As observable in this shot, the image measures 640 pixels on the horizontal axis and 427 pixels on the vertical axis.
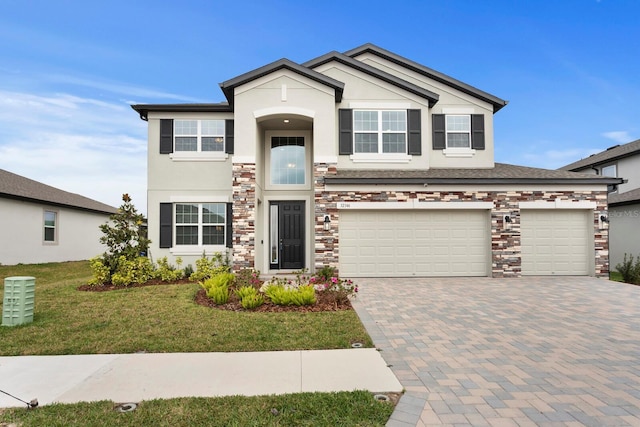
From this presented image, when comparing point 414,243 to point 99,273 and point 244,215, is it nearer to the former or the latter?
point 244,215

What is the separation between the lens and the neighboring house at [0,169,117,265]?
16.0 meters

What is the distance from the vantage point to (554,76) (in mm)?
18703

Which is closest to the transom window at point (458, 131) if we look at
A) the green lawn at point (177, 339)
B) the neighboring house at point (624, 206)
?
the neighboring house at point (624, 206)

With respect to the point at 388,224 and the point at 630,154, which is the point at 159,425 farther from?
the point at 630,154

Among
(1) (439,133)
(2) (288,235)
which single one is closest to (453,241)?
(1) (439,133)

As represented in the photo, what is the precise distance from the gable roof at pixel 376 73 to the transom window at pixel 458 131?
1.19m

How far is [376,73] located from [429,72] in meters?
2.63

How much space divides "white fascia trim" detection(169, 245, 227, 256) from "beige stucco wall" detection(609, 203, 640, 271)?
17.9 meters

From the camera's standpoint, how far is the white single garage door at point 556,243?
11820 mm

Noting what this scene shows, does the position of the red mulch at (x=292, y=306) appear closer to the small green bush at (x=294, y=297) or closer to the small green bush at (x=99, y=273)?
the small green bush at (x=294, y=297)

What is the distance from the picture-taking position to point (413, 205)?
11.6m

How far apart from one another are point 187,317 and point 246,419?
409cm

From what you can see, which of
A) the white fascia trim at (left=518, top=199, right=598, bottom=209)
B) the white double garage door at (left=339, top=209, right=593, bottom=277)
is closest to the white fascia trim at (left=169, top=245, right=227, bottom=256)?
the white double garage door at (left=339, top=209, right=593, bottom=277)

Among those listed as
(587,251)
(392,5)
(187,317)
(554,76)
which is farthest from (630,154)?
(187,317)
